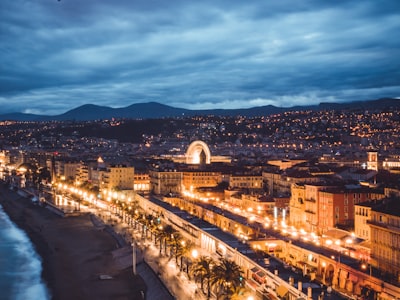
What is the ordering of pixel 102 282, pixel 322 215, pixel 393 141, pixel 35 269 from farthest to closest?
pixel 393 141, pixel 322 215, pixel 35 269, pixel 102 282

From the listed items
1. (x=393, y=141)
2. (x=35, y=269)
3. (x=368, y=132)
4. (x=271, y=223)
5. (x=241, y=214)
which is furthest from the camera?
(x=368, y=132)

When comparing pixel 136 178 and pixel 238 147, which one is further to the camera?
pixel 238 147

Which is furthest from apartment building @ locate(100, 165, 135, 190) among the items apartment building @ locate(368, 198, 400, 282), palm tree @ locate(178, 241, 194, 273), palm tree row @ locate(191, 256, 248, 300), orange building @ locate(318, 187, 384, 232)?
palm tree row @ locate(191, 256, 248, 300)

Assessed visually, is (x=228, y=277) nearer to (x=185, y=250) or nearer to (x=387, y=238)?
(x=387, y=238)

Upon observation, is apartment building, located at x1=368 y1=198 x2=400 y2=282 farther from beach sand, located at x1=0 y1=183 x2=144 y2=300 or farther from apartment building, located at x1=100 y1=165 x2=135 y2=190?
apartment building, located at x1=100 y1=165 x2=135 y2=190

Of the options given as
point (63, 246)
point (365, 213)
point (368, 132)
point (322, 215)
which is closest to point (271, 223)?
point (322, 215)

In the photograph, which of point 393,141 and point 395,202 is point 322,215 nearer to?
point 395,202

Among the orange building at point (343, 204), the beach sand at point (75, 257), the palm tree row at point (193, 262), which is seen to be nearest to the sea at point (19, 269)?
the beach sand at point (75, 257)

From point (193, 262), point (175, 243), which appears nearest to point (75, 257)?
point (175, 243)
